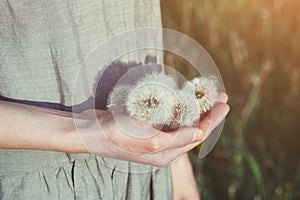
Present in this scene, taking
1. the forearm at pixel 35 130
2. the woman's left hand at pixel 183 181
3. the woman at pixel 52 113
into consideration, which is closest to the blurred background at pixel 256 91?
the woman's left hand at pixel 183 181

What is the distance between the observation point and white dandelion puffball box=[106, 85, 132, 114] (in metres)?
0.81

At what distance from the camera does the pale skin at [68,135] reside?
0.79 meters

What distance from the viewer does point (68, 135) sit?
805 millimetres

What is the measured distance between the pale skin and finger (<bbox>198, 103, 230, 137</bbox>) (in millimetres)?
17

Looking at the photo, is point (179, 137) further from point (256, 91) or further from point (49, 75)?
point (256, 91)

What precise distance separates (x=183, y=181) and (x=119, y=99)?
0.28 m

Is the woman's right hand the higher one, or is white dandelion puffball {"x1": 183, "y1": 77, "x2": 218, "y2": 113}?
white dandelion puffball {"x1": 183, "y1": 77, "x2": 218, "y2": 113}

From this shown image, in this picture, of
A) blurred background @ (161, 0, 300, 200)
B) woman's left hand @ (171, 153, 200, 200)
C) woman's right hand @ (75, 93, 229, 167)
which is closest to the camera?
woman's right hand @ (75, 93, 229, 167)

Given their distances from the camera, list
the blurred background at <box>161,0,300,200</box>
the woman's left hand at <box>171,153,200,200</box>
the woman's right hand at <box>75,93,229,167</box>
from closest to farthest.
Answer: the woman's right hand at <box>75,93,229,167</box>
the woman's left hand at <box>171,153,200,200</box>
the blurred background at <box>161,0,300,200</box>

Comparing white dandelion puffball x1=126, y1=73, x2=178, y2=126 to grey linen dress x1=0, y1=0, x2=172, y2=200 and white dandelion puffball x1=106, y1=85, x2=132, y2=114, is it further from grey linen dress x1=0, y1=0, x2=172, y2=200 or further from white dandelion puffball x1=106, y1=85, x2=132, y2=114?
grey linen dress x1=0, y1=0, x2=172, y2=200

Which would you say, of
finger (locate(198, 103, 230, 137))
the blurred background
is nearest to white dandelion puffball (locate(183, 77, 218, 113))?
finger (locate(198, 103, 230, 137))

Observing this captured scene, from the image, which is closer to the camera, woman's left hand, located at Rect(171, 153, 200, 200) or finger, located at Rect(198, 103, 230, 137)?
finger, located at Rect(198, 103, 230, 137)

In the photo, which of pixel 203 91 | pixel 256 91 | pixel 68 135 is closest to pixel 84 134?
pixel 68 135

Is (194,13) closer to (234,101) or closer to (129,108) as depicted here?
(234,101)
